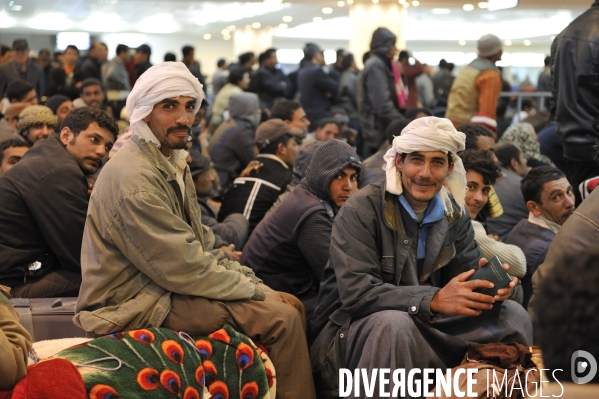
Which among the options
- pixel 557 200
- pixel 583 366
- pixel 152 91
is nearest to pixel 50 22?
pixel 557 200

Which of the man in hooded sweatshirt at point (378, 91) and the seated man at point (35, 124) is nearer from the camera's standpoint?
the seated man at point (35, 124)

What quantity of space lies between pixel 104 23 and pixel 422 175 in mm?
19242

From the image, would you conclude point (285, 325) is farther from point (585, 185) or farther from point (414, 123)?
point (585, 185)

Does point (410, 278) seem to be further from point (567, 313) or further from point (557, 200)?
point (567, 313)

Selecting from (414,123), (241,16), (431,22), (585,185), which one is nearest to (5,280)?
(414,123)

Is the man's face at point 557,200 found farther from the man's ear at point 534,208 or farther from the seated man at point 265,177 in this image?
the seated man at point 265,177

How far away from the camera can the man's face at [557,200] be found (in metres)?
4.76

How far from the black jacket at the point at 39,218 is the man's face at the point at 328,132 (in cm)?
415

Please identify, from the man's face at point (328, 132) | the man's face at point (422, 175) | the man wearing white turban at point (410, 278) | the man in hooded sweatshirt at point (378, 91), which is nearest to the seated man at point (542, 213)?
the man wearing white turban at point (410, 278)

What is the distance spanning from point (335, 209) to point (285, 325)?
38.5 inches

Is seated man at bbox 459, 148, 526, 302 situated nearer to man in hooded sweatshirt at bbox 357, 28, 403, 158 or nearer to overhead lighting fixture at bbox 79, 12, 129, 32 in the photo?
man in hooded sweatshirt at bbox 357, 28, 403, 158

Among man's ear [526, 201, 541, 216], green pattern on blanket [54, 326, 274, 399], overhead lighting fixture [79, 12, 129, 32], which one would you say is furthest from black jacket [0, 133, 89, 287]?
overhead lighting fixture [79, 12, 129, 32]

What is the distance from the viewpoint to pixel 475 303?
3389 millimetres

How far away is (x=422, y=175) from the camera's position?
366cm
